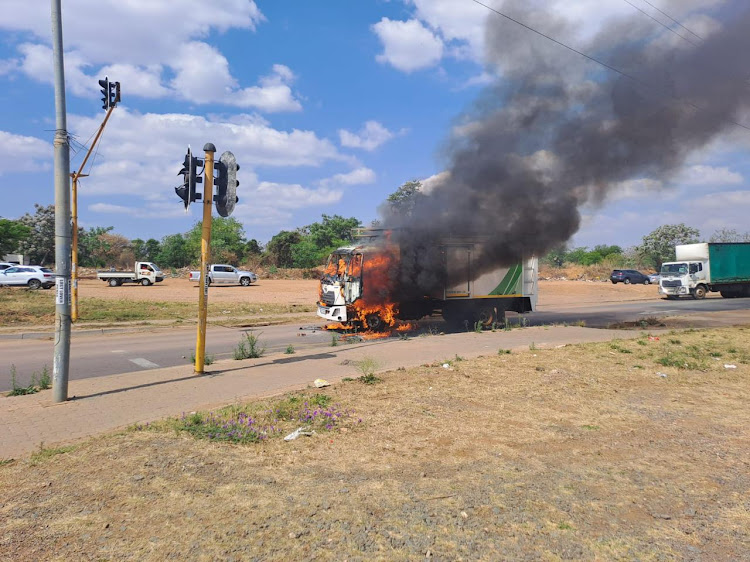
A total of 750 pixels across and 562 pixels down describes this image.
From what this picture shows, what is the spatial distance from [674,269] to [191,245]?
54.1 m

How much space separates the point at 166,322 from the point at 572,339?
12747 mm

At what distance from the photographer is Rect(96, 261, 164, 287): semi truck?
130ft

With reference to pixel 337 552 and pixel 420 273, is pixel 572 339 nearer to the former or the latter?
pixel 420 273

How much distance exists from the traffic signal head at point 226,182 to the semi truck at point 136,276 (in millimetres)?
→ 35679

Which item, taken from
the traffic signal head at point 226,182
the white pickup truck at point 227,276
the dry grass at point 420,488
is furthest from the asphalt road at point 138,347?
the white pickup truck at point 227,276

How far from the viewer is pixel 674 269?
30500mm

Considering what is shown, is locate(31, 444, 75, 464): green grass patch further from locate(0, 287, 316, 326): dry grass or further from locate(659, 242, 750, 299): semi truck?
locate(659, 242, 750, 299): semi truck

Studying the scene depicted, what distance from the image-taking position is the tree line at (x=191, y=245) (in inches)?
2165

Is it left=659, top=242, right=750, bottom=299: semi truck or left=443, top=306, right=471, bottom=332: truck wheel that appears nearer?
left=443, top=306, right=471, bottom=332: truck wheel

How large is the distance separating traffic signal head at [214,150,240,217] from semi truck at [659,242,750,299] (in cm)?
2925

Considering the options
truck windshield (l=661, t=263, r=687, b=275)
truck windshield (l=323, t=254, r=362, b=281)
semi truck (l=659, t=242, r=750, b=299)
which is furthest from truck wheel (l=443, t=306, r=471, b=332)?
truck windshield (l=661, t=263, r=687, b=275)

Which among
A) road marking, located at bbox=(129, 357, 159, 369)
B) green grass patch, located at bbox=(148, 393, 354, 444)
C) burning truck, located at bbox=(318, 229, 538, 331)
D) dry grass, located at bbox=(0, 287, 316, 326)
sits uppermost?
burning truck, located at bbox=(318, 229, 538, 331)

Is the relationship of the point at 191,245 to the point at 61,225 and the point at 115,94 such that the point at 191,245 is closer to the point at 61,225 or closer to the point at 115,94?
the point at 115,94

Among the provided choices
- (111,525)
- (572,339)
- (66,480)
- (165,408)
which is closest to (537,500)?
(111,525)
